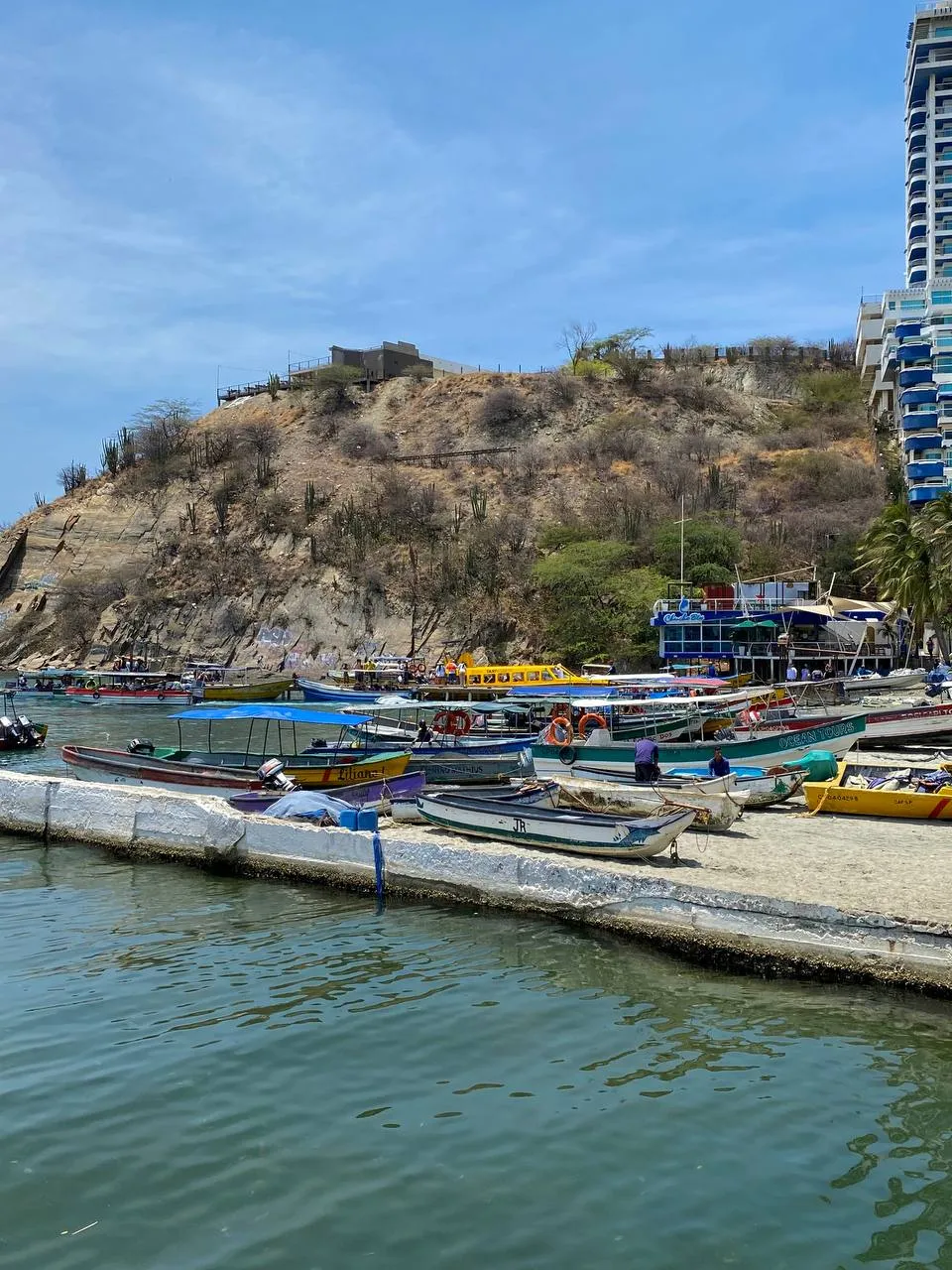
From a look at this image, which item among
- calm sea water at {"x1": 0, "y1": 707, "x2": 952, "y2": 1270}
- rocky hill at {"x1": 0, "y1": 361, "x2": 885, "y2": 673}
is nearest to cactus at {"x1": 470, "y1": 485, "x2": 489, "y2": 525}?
rocky hill at {"x1": 0, "y1": 361, "x2": 885, "y2": 673}

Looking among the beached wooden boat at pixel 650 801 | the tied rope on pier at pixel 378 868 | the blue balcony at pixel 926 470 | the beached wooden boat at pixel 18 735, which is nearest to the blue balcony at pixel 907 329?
the blue balcony at pixel 926 470

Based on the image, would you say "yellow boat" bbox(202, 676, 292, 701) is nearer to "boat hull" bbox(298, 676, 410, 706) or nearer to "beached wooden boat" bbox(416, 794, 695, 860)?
"boat hull" bbox(298, 676, 410, 706)

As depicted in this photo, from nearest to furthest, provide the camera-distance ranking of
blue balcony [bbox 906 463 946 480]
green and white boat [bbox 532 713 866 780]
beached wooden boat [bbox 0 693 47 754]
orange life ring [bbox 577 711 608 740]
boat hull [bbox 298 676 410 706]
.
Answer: green and white boat [bbox 532 713 866 780] → orange life ring [bbox 577 711 608 740] → beached wooden boat [bbox 0 693 47 754] → boat hull [bbox 298 676 410 706] → blue balcony [bbox 906 463 946 480]

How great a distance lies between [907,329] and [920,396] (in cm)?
748

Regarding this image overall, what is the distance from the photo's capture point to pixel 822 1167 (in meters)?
7.99

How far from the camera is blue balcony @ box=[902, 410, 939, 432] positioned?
8712 centimetres

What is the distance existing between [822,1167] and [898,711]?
2483cm

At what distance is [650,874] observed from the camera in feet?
47.7

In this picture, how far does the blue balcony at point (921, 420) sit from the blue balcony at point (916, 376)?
2.55 metres

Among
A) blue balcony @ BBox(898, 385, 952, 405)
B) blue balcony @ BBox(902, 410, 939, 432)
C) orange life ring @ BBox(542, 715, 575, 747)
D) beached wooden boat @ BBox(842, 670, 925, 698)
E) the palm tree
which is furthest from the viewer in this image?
blue balcony @ BBox(898, 385, 952, 405)

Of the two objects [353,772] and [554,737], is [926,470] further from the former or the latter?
[353,772]

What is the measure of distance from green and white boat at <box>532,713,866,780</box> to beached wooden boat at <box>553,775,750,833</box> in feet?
20.6

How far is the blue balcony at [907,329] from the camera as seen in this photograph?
91.4 meters

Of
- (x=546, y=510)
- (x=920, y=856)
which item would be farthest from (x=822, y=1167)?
(x=546, y=510)
